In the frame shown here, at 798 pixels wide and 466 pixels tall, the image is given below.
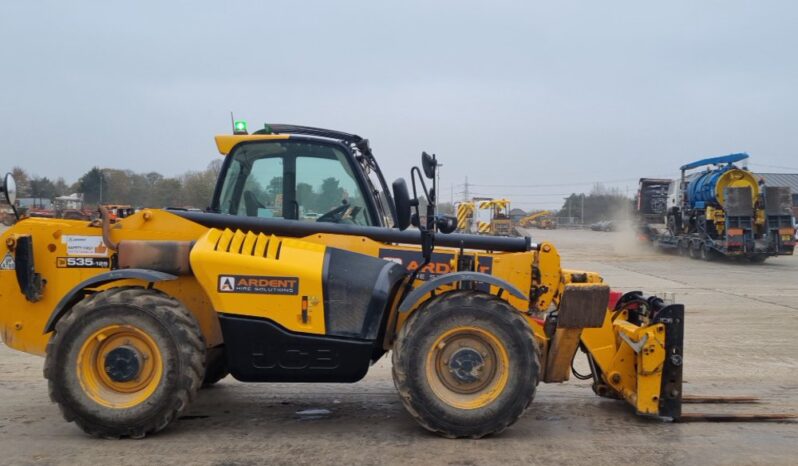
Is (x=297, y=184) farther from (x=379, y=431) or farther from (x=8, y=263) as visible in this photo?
(x=8, y=263)

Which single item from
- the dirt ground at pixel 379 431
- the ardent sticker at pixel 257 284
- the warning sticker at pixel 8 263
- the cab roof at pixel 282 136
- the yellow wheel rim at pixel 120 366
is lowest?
the dirt ground at pixel 379 431

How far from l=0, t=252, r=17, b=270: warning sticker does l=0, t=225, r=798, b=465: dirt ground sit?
1216 millimetres

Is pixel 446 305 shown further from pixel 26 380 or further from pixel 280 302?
pixel 26 380

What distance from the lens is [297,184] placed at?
545 cm

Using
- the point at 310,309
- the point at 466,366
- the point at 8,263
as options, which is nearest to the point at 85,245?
the point at 8,263

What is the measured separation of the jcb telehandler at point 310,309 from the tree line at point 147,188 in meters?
0.92

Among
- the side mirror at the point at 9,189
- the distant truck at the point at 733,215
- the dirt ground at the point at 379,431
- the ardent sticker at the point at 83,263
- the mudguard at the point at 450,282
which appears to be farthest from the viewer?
Answer: the distant truck at the point at 733,215

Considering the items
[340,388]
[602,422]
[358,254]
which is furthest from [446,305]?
[340,388]

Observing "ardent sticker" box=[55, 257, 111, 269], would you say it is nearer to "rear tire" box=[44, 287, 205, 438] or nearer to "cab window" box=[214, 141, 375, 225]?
"rear tire" box=[44, 287, 205, 438]

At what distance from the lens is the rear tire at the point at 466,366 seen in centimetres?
472

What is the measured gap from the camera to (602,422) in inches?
208

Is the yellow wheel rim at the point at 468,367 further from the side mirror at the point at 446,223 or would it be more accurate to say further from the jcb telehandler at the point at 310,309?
the side mirror at the point at 446,223

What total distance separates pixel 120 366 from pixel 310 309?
140 cm

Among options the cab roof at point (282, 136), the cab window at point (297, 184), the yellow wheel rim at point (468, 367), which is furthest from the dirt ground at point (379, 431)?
the cab roof at point (282, 136)
